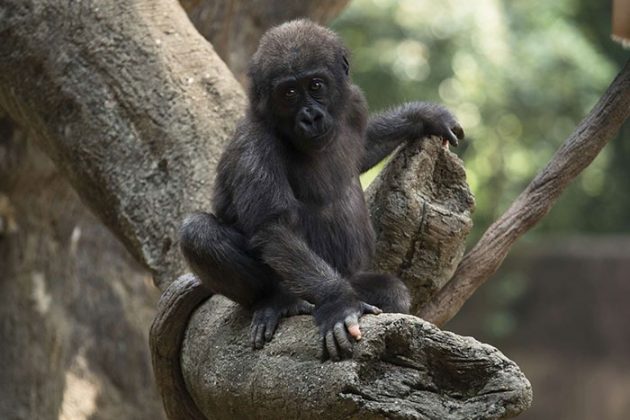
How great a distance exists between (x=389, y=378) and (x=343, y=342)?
0.56 feet

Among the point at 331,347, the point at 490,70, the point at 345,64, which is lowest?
the point at 490,70

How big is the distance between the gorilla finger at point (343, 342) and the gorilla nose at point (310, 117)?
104cm

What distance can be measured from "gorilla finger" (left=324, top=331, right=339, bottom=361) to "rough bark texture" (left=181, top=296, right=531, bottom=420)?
0.03m

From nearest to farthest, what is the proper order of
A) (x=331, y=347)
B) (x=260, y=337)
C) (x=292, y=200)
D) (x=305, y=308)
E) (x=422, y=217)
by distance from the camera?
(x=331, y=347)
(x=260, y=337)
(x=305, y=308)
(x=292, y=200)
(x=422, y=217)

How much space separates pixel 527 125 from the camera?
36.8 feet

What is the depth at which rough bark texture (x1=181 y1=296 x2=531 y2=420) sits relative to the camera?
2.95 meters

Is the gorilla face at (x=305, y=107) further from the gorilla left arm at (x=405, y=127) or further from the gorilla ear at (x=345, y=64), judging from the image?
the gorilla left arm at (x=405, y=127)

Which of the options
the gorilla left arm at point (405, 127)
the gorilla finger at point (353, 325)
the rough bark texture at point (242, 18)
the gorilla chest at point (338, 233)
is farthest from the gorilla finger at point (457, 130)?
the rough bark texture at point (242, 18)

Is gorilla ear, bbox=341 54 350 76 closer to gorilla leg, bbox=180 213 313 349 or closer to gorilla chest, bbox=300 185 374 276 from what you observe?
gorilla chest, bbox=300 185 374 276

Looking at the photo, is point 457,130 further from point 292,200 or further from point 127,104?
point 127,104

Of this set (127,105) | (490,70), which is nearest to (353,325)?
(127,105)

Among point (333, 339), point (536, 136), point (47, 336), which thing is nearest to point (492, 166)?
point (536, 136)

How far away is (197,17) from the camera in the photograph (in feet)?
20.1

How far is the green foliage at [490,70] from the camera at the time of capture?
1017 cm
